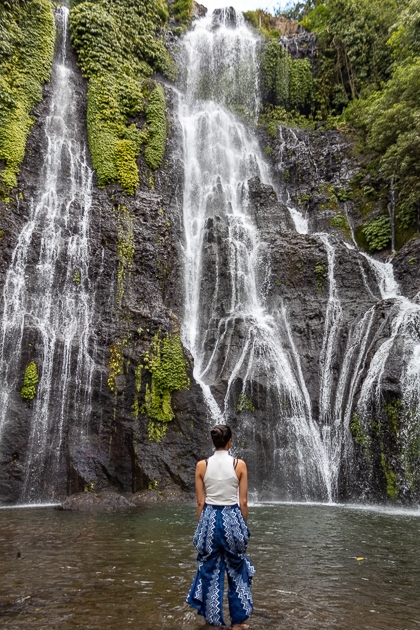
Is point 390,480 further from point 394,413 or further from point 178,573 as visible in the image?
point 178,573

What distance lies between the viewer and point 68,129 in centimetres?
2273

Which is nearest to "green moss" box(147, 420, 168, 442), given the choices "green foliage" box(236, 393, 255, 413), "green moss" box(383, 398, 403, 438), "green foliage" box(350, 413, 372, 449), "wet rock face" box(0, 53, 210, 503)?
"wet rock face" box(0, 53, 210, 503)

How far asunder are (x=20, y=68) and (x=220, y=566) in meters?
24.9

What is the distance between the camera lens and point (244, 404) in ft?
50.4

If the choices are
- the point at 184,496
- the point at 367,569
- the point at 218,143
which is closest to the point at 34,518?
the point at 184,496

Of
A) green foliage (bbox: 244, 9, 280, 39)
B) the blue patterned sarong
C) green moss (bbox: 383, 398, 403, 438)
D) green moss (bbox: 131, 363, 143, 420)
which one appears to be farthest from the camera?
green foliage (bbox: 244, 9, 280, 39)

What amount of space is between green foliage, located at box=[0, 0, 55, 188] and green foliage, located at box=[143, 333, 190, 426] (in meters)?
9.05

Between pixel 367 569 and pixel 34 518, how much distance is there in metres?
6.81

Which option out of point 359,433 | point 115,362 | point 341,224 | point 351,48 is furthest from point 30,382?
point 351,48

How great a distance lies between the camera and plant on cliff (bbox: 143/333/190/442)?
15.3 meters

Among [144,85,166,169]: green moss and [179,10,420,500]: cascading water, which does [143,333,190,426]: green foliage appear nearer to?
[179,10,420,500]: cascading water

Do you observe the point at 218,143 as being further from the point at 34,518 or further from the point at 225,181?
the point at 34,518

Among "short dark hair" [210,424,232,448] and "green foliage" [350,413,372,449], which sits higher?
"green foliage" [350,413,372,449]

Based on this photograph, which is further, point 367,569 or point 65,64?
point 65,64
